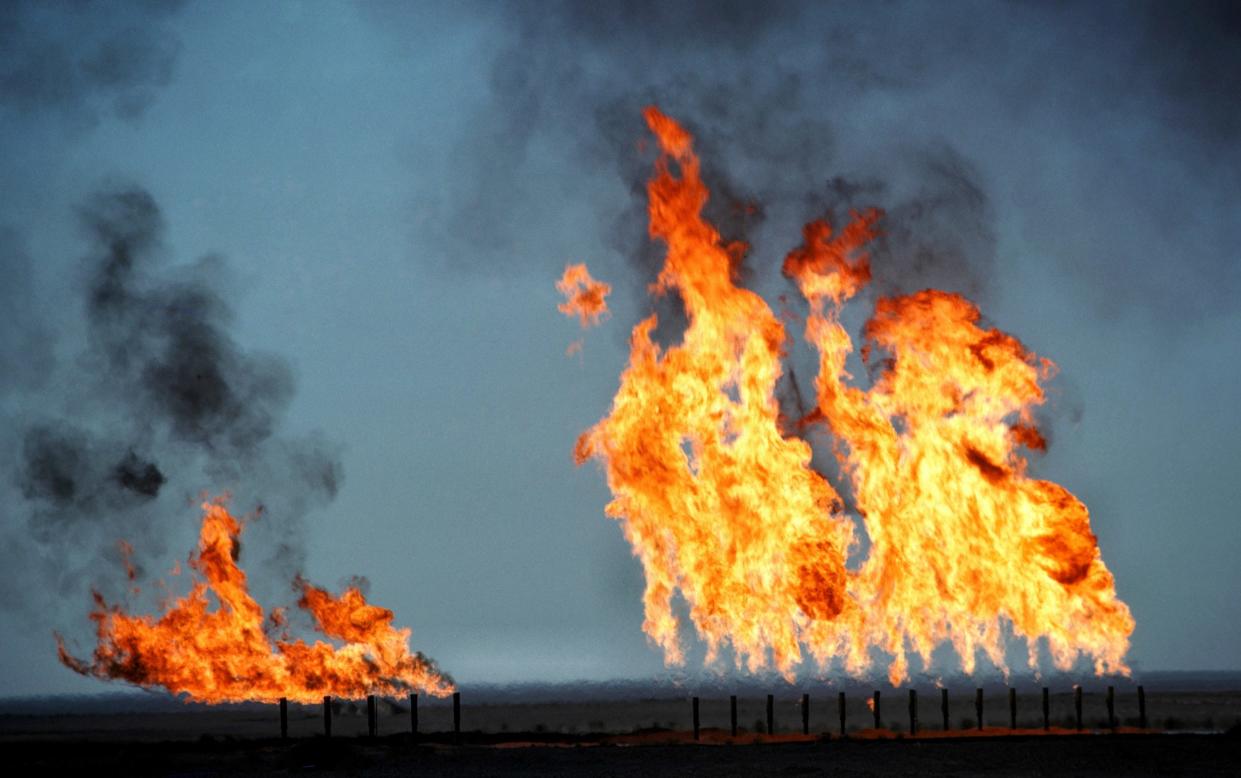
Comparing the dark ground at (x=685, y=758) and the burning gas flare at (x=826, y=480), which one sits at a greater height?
the burning gas flare at (x=826, y=480)

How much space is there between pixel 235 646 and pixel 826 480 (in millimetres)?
17865

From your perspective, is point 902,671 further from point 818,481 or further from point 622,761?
point 622,761

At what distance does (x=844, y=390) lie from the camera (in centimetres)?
3416

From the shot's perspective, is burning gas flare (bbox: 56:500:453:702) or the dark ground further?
burning gas flare (bbox: 56:500:453:702)

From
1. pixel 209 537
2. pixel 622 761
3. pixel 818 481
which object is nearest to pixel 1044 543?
pixel 818 481

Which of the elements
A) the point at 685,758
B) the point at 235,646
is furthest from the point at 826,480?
the point at 235,646

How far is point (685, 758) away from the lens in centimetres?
3139

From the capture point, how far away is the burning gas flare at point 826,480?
33.3 metres

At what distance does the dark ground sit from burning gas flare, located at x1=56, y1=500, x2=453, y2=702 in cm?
236

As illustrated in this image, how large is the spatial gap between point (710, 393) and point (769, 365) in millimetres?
1625

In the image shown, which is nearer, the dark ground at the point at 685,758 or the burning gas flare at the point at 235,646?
the dark ground at the point at 685,758

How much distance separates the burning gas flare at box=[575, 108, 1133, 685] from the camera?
33344 mm

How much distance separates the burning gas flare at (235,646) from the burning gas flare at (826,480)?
1126cm

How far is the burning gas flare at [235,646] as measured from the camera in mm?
39781
